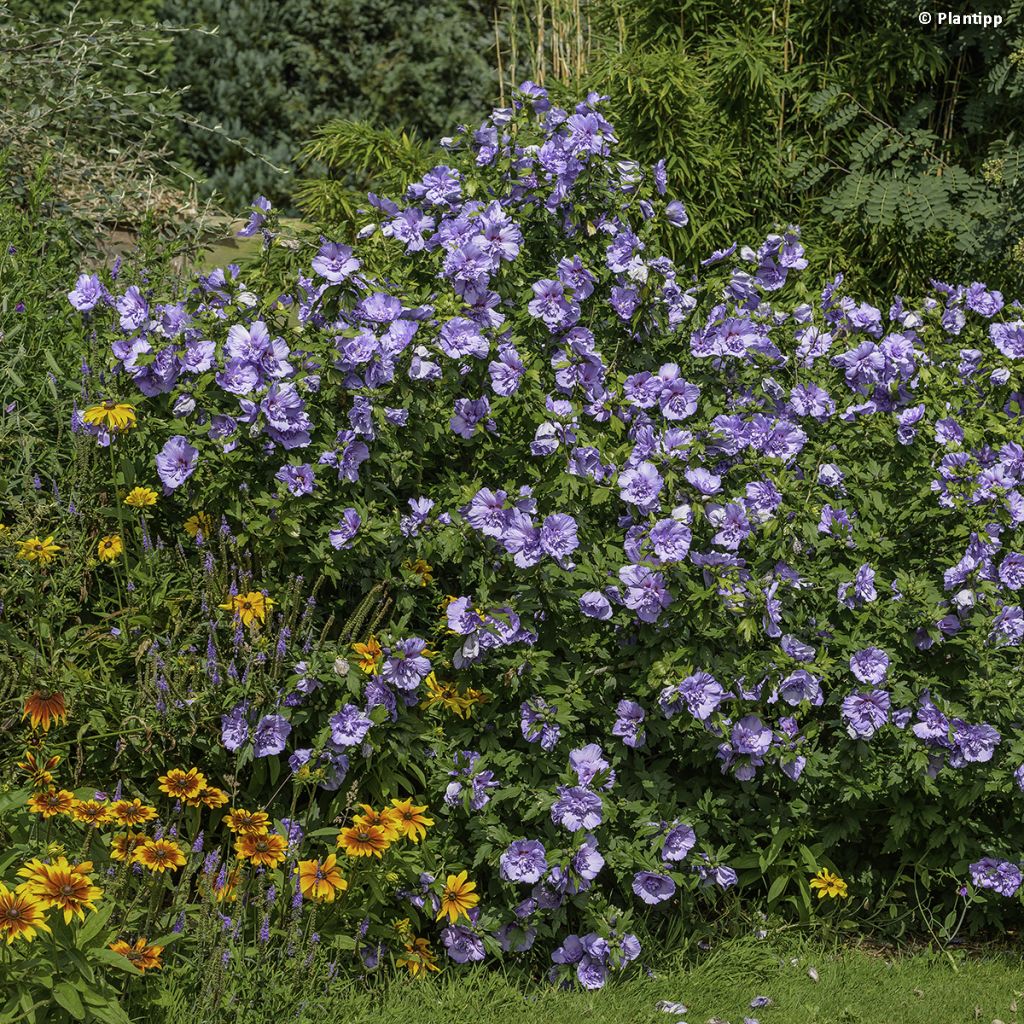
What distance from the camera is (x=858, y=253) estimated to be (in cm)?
543

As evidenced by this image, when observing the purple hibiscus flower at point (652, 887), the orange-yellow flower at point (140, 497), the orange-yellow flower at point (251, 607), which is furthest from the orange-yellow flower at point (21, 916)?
the purple hibiscus flower at point (652, 887)

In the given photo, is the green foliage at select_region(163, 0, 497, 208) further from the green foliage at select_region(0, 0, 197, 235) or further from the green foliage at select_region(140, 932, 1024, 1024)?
the green foliage at select_region(140, 932, 1024, 1024)

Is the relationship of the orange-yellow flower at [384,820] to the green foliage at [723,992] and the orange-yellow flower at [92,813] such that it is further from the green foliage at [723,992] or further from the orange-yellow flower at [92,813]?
the orange-yellow flower at [92,813]

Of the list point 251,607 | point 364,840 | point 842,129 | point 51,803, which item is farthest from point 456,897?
point 842,129

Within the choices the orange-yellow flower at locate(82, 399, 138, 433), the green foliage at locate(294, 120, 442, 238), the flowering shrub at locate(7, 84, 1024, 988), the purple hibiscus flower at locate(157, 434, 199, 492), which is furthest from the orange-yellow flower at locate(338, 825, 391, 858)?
the green foliage at locate(294, 120, 442, 238)

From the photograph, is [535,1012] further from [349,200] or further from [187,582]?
[349,200]

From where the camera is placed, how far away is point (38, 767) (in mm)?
2834

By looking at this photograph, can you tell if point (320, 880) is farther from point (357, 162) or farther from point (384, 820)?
point (357, 162)

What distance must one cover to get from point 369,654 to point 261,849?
1.61 ft

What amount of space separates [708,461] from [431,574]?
751 millimetres

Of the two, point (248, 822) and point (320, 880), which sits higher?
point (248, 822)

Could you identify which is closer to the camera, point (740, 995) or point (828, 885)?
point (740, 995)

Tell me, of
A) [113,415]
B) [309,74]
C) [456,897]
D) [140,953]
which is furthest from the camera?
[309,74]

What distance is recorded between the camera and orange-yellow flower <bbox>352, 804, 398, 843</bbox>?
109 inches
